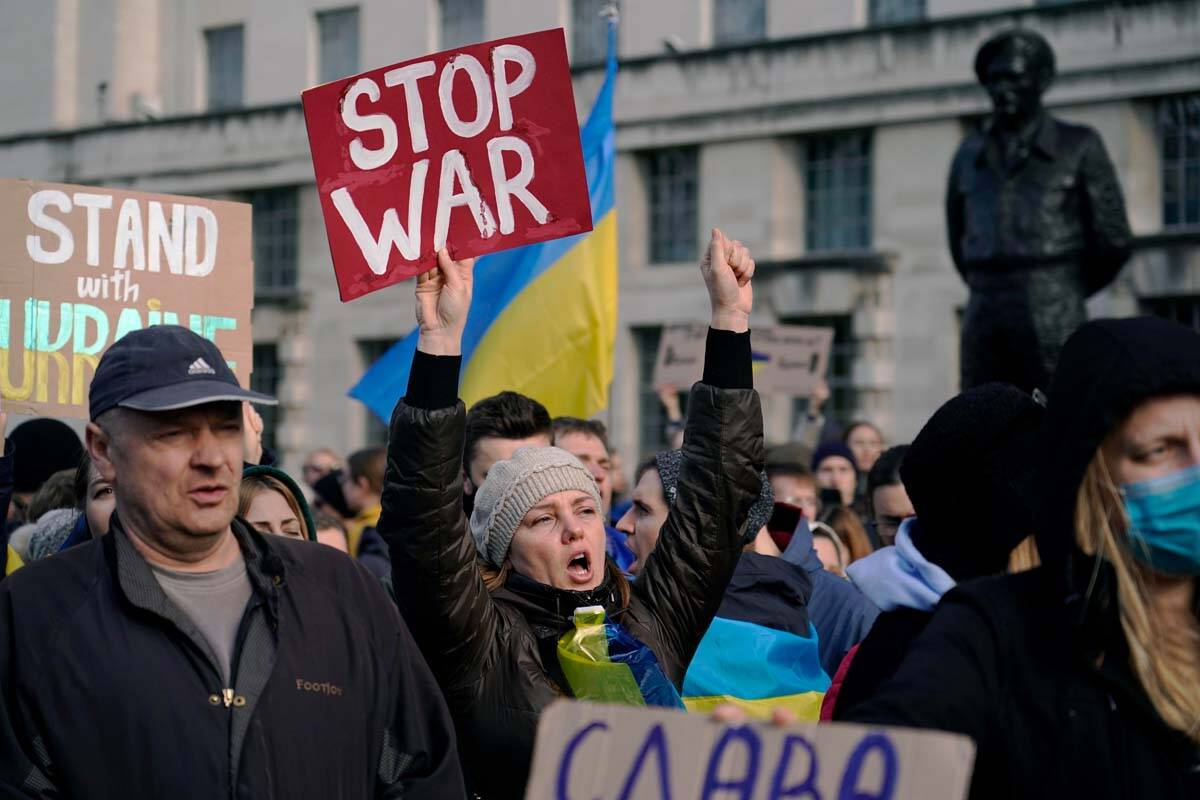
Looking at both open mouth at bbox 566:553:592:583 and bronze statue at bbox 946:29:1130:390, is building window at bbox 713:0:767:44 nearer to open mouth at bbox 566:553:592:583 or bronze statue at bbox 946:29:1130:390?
bronze statue at bbox 946:29:1130:390

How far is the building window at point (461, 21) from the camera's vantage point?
95.4 feet

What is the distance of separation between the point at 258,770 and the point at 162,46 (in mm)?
31415

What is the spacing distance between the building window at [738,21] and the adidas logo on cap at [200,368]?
23.3 metres

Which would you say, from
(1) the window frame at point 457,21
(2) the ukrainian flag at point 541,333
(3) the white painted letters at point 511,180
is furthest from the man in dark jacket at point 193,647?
(1) the window frame at point 457,21

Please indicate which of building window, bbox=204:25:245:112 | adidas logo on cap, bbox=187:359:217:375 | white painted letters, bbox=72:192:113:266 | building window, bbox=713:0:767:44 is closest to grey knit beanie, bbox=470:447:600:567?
adidas logo on cap, bbox=187:359:217:375

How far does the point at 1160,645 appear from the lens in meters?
2.67

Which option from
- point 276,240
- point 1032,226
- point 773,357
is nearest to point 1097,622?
point 1032,226

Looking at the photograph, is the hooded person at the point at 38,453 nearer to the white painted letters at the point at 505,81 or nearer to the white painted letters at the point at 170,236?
the white painted letters at the point at 170,236

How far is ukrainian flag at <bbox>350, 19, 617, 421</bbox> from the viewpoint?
8445 millimetres

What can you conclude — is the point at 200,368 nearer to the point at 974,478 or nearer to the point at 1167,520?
the point at 974,478

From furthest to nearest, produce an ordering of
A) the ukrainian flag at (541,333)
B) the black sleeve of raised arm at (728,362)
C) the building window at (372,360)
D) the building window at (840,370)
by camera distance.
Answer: the building window at (372,360) < the building window at (840,370) < the ukrainian flag at (541,333) < the black sleeve of raised arm at (728,362)

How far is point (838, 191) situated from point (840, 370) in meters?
2.47

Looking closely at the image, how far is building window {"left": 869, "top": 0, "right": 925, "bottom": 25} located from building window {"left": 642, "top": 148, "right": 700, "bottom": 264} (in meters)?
3.17

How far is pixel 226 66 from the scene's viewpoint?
32.2 meters
